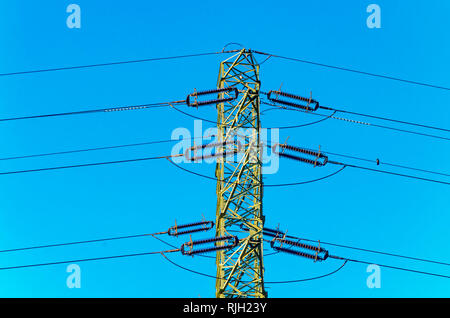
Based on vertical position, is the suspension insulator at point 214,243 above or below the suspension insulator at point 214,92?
below

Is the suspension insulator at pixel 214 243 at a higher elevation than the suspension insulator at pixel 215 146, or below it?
below

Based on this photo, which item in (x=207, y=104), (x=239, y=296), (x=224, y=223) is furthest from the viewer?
(x=207, y=104)

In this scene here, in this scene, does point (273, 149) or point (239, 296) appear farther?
point (273, 149)

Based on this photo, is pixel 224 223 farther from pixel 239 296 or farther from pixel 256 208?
pixel 239 296

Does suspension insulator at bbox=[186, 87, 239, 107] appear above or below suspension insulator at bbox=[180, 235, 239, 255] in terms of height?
above

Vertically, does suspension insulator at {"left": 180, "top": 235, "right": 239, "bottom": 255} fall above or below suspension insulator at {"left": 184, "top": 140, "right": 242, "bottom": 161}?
below

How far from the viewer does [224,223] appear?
78.2 ft
